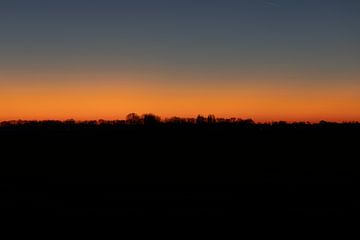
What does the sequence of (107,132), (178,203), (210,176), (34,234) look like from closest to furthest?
(34,234), (178,203), (210,176), (107,132)

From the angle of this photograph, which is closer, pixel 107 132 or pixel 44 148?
pixel 44 148

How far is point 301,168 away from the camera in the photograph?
38.5 meters

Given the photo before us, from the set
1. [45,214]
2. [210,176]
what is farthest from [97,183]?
[45,214]

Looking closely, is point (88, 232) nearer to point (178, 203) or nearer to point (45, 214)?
point (45, 214)

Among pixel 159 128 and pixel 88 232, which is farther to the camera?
pixel 159 128

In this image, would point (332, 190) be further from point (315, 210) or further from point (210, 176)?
point (210, 176)

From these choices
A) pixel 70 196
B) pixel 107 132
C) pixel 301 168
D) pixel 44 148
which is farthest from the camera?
pixel 107 132

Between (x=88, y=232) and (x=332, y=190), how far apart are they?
1508 cm

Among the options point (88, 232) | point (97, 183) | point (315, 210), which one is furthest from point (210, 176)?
point (88, 232)

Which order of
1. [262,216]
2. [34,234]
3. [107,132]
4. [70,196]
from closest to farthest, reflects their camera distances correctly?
[34,234] < [262,216] < [70,196] < [107,132]

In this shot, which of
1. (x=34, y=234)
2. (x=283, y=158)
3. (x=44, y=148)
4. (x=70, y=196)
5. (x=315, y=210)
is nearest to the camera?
(x=34, y=234)

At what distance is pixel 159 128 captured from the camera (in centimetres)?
8912

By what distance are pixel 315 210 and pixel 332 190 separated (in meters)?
6.65

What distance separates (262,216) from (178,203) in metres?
4.86
